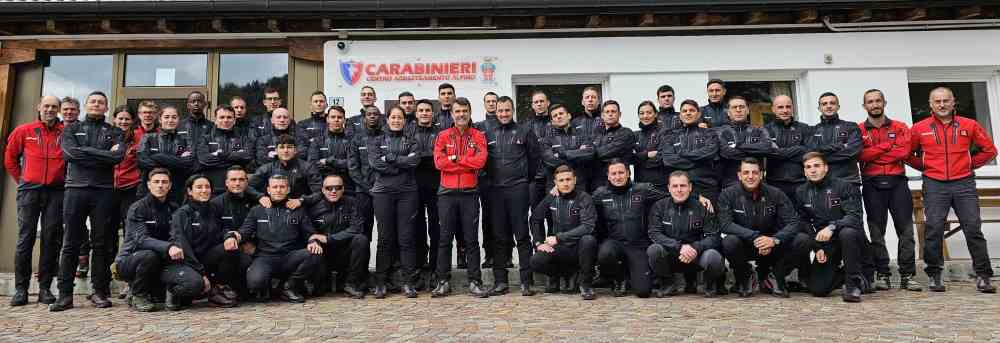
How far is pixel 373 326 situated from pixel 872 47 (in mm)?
7190

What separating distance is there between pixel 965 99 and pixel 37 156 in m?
10.6

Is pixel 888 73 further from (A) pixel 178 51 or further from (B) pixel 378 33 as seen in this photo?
(A) pixel 178 51

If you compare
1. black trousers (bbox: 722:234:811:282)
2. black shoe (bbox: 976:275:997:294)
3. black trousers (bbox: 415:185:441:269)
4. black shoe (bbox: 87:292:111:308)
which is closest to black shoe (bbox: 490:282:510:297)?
black trousers (bbox: 415:185:441:269)

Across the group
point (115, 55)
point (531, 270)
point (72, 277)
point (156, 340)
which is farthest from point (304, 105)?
point (156, 340)

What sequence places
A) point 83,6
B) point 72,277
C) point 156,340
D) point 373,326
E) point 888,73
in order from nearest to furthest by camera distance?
point 156,340
point 373,326
point 72,277
point 83,6
point 888,73

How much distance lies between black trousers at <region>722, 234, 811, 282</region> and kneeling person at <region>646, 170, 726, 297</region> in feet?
0.41

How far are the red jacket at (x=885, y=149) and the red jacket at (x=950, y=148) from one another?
16 centimetres

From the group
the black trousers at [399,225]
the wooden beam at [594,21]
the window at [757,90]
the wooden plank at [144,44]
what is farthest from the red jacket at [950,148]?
the wooden plank at [144,44]

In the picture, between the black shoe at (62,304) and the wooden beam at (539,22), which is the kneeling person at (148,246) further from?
the wooden beam at (539,22)

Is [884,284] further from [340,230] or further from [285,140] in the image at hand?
[285,140]

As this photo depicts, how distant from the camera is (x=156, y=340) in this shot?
3.98m

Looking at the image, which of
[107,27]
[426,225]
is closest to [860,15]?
[426,225]

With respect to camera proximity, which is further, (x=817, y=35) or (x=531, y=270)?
(x=817, y=35)

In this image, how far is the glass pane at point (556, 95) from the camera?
8.25m
